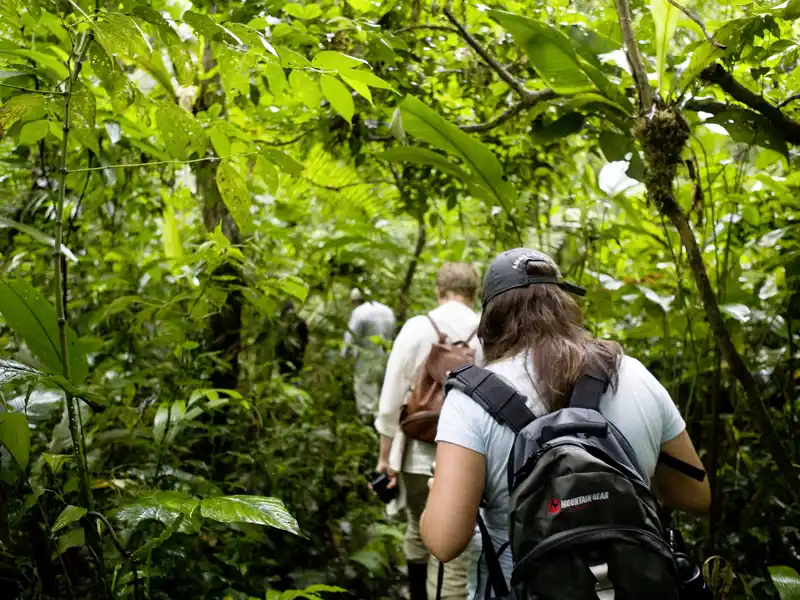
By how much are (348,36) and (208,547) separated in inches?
88.0

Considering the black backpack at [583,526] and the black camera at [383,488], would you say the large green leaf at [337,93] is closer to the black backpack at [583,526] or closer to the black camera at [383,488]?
the black backpack at [583,526]

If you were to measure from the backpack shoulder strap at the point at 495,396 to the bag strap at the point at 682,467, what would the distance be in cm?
44

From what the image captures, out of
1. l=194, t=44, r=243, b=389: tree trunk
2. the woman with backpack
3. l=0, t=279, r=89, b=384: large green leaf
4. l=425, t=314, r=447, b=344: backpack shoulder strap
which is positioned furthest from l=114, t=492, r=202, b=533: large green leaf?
l=425, t=314, r=447, b=344: backpack shoulder strap

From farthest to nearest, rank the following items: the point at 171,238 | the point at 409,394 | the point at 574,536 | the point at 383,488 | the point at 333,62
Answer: the point at 171,238
the point at 409,394
the point at 383,488
the point at 333,62
the point at 574,536

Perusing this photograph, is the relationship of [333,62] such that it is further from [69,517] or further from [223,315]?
[223,315]

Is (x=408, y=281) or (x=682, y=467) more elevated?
(x=682, y=467)

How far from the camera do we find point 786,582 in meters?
1.94

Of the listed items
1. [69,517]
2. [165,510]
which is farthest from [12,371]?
[165,510]

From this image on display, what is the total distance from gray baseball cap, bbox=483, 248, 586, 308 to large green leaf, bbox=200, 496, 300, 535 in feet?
2.39

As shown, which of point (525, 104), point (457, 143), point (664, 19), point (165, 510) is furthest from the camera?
point (525, 104)

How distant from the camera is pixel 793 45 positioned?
6.61 ft

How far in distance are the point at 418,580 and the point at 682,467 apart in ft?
6.87

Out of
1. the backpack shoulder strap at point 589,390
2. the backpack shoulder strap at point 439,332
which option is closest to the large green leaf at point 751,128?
the backpack shoulder strap at point 589,390

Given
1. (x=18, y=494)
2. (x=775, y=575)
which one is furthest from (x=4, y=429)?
(x=775, y=575)
